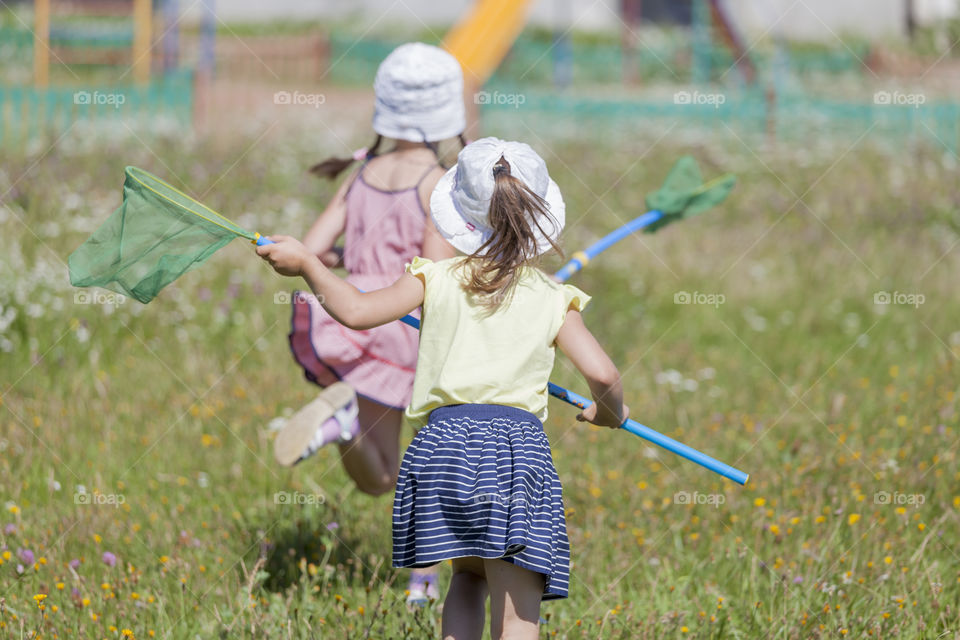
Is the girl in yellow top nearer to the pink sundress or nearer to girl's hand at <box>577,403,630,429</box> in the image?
girl's hand at <box>577,403,630,429</box>

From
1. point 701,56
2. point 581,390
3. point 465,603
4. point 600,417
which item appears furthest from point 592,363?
point 701,56

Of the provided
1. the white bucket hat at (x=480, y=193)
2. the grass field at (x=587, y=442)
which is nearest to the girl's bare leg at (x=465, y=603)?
the grass field at (x=587, y=442)

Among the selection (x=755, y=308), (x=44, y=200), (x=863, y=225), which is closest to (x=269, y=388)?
(x=44, y=200)

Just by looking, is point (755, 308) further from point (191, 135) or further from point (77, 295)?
point (191, 135)

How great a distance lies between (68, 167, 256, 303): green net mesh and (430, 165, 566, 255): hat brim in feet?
1.43

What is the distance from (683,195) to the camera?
3393mm

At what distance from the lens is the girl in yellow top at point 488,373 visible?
2207 millimetres

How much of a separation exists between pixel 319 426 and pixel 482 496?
2.89 feet

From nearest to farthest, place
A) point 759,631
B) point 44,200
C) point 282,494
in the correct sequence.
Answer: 1. point 759,631
2. point 282,494
3. point 44,200

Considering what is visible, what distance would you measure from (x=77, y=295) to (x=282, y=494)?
6.09 ft

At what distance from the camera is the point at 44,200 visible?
5863 mm

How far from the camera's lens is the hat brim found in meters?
2.32

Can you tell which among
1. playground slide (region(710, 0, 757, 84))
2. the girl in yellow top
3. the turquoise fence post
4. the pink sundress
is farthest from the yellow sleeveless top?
the turquoise fence post

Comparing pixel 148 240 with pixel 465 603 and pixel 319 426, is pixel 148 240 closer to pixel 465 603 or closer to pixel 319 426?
pixel 319 426
